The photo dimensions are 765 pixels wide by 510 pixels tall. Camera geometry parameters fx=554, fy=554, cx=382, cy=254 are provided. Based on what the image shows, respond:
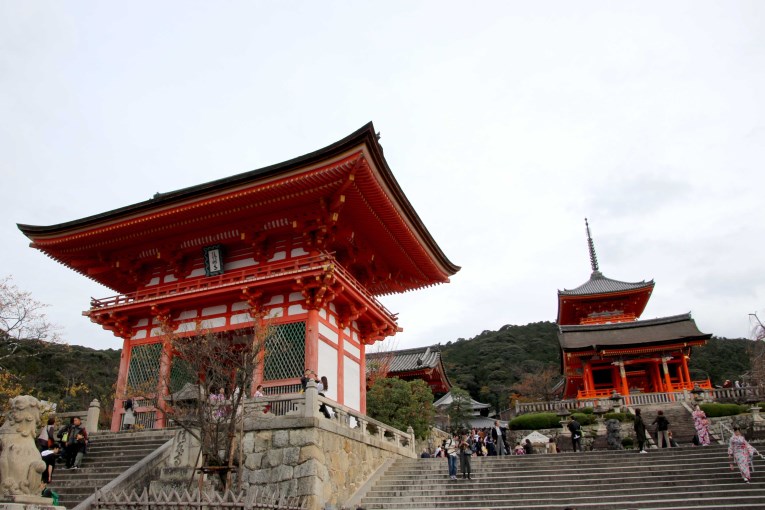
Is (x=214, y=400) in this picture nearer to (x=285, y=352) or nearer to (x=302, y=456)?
(x=302, y=456)

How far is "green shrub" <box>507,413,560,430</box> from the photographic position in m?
27.0

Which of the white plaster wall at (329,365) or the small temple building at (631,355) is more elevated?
the small temple building at (631,355)

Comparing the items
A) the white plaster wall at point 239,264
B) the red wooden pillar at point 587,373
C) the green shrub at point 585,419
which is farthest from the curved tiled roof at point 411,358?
the white plaster wall at point 239,264

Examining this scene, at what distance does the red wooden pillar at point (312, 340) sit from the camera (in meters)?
16.4

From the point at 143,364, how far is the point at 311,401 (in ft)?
30.0

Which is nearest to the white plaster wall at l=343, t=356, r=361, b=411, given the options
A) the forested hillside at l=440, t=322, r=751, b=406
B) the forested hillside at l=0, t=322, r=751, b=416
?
the forested hillside at l=0, t=322, r=751, b=416

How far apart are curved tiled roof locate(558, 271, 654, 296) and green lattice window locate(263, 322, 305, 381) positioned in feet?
108

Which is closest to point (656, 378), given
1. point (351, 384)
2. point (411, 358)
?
point (411, 358)

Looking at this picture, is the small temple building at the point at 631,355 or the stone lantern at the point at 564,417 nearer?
the stone lantern at the point at 564,417

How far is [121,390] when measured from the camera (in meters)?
18.0

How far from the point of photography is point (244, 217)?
18422mm

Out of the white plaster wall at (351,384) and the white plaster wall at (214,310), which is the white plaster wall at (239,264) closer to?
the white plaster wall at (214,310)

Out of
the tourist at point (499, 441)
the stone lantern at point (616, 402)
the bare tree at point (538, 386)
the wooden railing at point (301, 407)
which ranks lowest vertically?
the tourist at point (499, 441)

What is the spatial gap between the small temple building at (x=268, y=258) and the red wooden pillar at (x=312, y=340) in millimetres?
33
